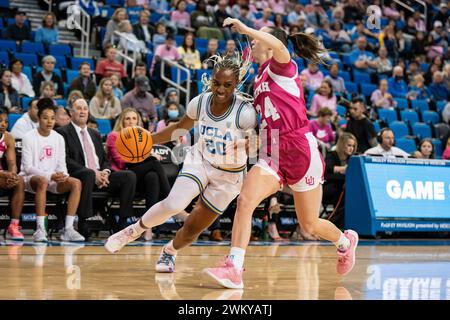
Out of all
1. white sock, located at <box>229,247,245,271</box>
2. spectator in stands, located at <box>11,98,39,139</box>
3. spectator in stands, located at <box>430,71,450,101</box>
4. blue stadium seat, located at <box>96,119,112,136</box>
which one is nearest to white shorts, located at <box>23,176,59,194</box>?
spectator in stands, located at <box>11,98,39,139</box>

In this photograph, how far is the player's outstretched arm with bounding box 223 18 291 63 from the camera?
5.47m

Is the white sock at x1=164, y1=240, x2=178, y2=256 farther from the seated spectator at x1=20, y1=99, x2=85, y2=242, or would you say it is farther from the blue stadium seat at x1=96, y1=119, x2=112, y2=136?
the blue stadium seat at x1=96, y1=119, x2=112, y2=136

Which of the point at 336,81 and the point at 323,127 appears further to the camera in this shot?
the point at 336,81

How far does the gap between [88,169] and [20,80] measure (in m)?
3.05

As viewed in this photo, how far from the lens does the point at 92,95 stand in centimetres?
1252

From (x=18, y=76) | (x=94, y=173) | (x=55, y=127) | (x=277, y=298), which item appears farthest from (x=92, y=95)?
(x=277, y=298)

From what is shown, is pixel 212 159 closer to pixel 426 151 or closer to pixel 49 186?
pixel 49 186

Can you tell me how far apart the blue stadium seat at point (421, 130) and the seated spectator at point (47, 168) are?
822 centimetres

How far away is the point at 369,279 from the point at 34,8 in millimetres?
11709

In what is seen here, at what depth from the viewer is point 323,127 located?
1279 cm

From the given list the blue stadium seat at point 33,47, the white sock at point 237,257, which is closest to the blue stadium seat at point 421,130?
the blue stadium seat at point 33,47

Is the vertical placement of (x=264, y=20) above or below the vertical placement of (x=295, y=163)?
above

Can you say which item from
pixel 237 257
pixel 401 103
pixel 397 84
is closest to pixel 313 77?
pixel 401 103

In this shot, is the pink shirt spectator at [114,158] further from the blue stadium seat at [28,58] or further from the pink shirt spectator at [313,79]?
the pink shirt spectator at [313,79]
